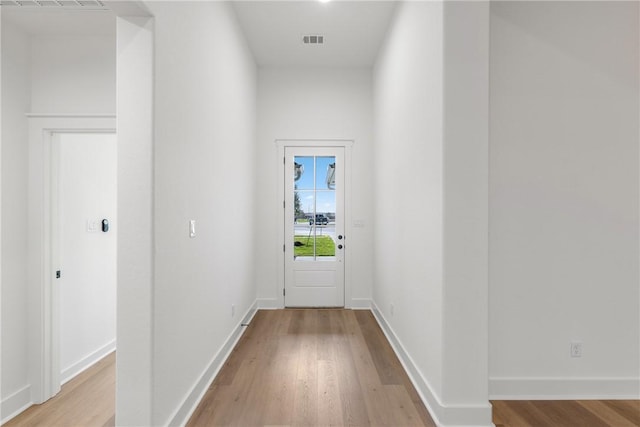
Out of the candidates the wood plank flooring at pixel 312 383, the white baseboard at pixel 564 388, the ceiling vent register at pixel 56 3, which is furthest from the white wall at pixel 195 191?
the white baseboard at pixel 564 388

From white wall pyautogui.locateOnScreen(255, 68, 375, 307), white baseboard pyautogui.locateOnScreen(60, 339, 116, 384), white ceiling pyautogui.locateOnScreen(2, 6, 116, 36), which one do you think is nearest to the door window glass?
white wall pyautogui.locateOnScreen(255, 68, 375, 307)

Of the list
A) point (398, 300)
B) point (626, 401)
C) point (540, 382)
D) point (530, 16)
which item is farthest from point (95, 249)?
point (626, 401)

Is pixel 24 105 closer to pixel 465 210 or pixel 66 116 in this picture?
pixel 66 116

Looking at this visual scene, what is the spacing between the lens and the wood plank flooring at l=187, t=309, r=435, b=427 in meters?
2.10

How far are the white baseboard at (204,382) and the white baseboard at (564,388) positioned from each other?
6.81ft

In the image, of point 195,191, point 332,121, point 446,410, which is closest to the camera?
point 446,410

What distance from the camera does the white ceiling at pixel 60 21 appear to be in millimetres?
2365

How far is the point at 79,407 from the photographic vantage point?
2.47m

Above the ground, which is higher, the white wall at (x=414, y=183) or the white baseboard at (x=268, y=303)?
the white wall at (x=414, y=183)

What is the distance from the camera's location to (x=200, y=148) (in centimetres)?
239

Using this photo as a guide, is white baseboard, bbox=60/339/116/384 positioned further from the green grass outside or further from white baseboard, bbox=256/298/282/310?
the green grass outside

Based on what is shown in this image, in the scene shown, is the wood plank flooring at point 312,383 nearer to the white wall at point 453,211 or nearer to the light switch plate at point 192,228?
the white wall at point 453,211

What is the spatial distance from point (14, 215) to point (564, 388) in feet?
14.2

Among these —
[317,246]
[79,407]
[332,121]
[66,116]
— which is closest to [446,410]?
[79,407]
